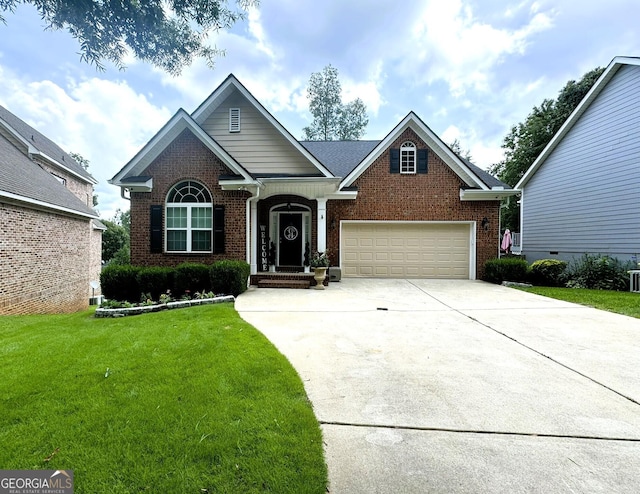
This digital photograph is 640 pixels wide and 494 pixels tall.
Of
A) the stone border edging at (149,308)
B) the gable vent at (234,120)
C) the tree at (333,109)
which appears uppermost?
the tree at (333,109)

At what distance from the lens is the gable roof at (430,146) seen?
12004mm

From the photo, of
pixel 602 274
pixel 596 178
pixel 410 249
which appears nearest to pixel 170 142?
pixel 410 249

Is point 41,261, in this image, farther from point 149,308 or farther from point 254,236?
point 254,236

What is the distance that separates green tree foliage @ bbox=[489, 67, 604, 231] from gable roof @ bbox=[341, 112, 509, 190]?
1225 centimetres

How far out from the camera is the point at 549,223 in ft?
49.2

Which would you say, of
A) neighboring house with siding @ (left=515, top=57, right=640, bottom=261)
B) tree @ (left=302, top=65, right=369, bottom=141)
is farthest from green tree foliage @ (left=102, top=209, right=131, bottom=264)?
neighboring house with siding @ (left=515, top=57, right=640, bottom=261)

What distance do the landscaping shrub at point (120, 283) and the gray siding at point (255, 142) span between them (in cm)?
504

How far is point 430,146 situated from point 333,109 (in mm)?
17193

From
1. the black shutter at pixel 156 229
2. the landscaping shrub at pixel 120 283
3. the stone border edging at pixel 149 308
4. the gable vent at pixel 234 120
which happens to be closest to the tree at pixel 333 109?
the gable vent at pixel 234 120

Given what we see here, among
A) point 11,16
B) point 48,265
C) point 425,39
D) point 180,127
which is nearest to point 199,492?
point 11,16

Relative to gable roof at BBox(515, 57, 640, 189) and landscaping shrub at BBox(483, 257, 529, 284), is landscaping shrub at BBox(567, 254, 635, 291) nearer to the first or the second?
landscaping shrub at BBox(483, 257, 529, 284)

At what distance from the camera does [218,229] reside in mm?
9359

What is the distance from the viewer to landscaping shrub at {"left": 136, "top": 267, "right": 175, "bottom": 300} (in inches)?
320

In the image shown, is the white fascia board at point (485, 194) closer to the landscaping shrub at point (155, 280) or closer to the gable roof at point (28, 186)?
the landscaping shrub at point (155, 280)
